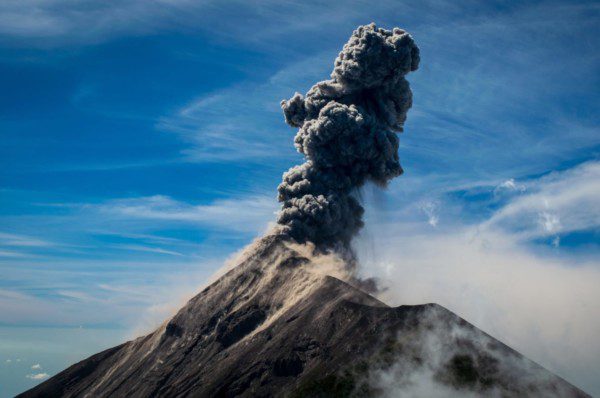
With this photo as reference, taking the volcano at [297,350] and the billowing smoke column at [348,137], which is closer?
the volcano at [297,350]

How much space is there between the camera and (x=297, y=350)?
101 m

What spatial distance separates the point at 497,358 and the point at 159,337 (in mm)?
67779

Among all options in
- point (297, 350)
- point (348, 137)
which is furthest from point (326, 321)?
point (348, 137)

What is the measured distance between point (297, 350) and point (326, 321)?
667 centimetres

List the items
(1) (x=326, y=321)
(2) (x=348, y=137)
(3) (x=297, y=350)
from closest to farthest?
(3) (x=297, y=350)
(1) (x=326, y=321)
(2) (x=348, y=137)

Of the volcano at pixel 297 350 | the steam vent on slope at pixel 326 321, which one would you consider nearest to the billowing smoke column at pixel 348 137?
the steam vent on slope at pixel 326 321

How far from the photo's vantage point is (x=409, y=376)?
89188 millimetres

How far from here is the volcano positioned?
88688mm

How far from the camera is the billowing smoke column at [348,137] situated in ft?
438

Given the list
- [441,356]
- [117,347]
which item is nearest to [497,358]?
[441,356]

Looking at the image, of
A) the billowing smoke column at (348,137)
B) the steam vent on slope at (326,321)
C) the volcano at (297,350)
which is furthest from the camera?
the billowing smoke column at (348,137)

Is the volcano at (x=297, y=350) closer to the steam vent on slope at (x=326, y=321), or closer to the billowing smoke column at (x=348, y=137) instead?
the steam vent on slope at (x=326, y=321)

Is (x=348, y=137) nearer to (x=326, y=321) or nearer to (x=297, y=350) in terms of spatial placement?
(x=326, y=321)

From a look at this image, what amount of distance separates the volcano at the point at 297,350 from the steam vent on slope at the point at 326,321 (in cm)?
22
